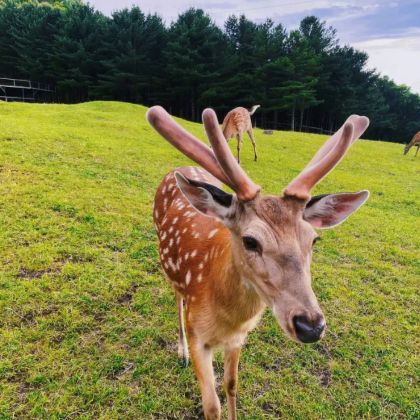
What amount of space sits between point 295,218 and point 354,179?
9.16 metres

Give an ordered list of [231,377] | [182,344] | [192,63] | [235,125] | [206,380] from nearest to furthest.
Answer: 1. [206,380]
2. [231,377]
3. [182,344]
4. [235,125]
5. [192,63]

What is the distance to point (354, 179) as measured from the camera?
968 cm

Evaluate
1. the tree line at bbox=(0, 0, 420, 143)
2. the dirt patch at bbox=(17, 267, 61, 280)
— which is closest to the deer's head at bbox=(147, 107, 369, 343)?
the dirt patch at bbox=(17, 267, 61, 280)

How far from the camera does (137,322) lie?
10.1 ft

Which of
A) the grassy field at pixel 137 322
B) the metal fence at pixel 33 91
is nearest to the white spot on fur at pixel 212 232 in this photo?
the grassy field at pixel 137 322

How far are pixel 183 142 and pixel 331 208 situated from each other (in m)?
0.89

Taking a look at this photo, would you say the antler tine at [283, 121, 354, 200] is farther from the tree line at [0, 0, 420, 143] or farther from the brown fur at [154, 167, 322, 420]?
the tree line at [0, 0, 420, 143]

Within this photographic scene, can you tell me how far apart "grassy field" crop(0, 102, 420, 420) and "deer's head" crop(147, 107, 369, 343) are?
1476mm

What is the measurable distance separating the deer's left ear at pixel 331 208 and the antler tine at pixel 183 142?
47 centimetres

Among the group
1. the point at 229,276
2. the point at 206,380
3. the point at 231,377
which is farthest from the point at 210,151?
the point at 231,377

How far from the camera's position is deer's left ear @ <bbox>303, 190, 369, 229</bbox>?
1.66 meters

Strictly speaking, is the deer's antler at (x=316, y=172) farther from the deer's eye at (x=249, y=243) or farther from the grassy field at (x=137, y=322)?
the grassy field at (x=137, y=322)

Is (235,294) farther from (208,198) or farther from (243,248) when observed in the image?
(208,198)

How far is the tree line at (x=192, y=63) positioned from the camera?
1166 inches
